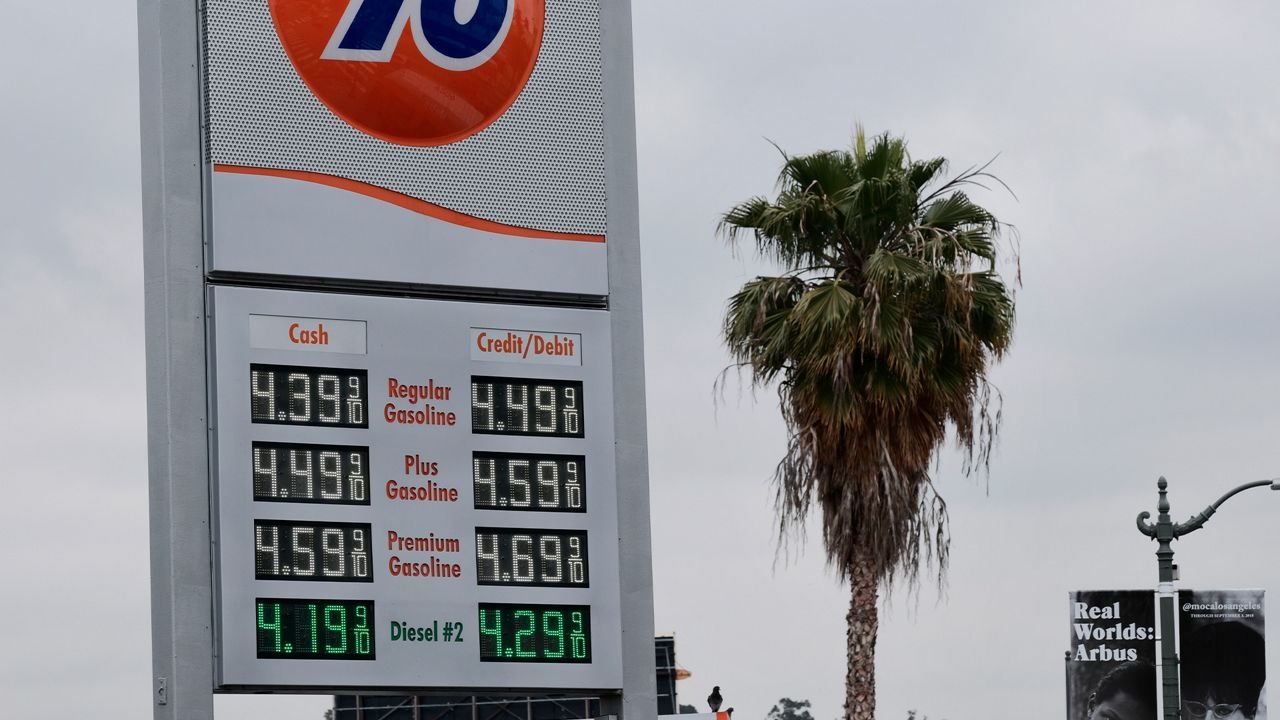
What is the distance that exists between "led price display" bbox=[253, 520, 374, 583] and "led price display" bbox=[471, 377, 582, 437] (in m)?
1.64

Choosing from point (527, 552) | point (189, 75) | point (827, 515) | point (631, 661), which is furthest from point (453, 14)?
point (827, 515)

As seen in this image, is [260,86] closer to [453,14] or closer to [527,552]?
[453,14]

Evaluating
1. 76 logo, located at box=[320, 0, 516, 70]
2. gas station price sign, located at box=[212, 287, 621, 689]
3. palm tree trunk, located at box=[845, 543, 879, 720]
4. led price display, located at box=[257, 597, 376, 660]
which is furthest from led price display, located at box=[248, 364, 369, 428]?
palm tree trunk, located at box=[845, 543, 879, 720]

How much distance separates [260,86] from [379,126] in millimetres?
1209

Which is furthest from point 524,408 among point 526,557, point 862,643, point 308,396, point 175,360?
point 862,643

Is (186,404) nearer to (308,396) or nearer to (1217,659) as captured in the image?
(308,396)

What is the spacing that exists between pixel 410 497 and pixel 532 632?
5.66 ft

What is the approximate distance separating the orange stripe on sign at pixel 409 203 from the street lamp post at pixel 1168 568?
10.5 meters

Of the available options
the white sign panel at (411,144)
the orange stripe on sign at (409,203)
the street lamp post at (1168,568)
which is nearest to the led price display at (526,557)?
the white sign panel at (411,144)

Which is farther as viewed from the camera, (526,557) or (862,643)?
(862,643)

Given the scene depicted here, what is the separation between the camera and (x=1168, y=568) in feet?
90.5

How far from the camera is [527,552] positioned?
19281 mm

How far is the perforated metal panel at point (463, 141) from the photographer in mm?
Answer: 19094

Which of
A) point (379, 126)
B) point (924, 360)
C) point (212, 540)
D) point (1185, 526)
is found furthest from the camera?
point (1185, 526)
